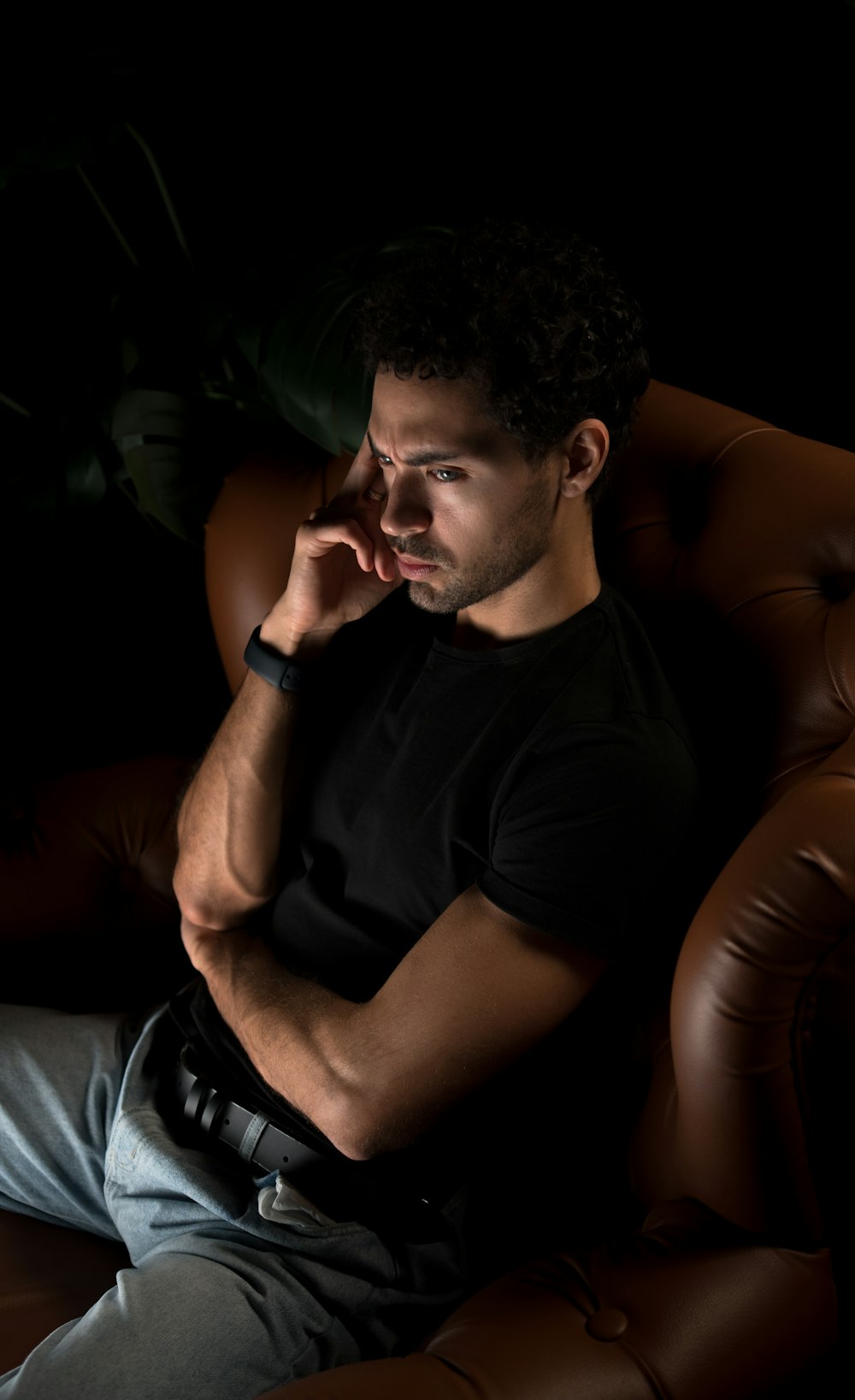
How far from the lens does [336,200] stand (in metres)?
1.91

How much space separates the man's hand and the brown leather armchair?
→ 0.91 feet

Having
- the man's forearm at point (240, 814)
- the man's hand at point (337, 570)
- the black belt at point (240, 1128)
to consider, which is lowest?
the black belt at point (240, 1128)

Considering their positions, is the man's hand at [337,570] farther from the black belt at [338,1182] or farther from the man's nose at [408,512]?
the black belt at [338,1182]

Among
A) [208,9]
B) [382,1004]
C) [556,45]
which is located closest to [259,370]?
[556,45]

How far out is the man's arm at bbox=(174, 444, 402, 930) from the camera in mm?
1331

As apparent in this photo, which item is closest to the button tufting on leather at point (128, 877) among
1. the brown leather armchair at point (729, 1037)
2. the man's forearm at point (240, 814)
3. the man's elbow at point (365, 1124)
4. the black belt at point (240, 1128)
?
the man's forearm at point (240, 814)

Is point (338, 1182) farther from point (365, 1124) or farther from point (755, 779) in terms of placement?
point (755, 779)

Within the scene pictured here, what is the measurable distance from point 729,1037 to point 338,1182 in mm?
470

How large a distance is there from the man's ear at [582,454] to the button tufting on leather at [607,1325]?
0.79 m

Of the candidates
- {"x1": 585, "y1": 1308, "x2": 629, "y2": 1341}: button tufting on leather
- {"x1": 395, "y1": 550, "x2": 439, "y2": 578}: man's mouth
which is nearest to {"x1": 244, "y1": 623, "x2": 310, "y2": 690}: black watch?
{"x1": 395, "y1": 550, "x2": 439, "y2": 578}: man's mouth

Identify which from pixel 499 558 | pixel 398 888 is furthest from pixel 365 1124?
pixel 499 558

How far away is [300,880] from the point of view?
1.34 metres

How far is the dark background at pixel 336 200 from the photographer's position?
1.52m

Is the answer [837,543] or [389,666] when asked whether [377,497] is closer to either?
[389,666]
